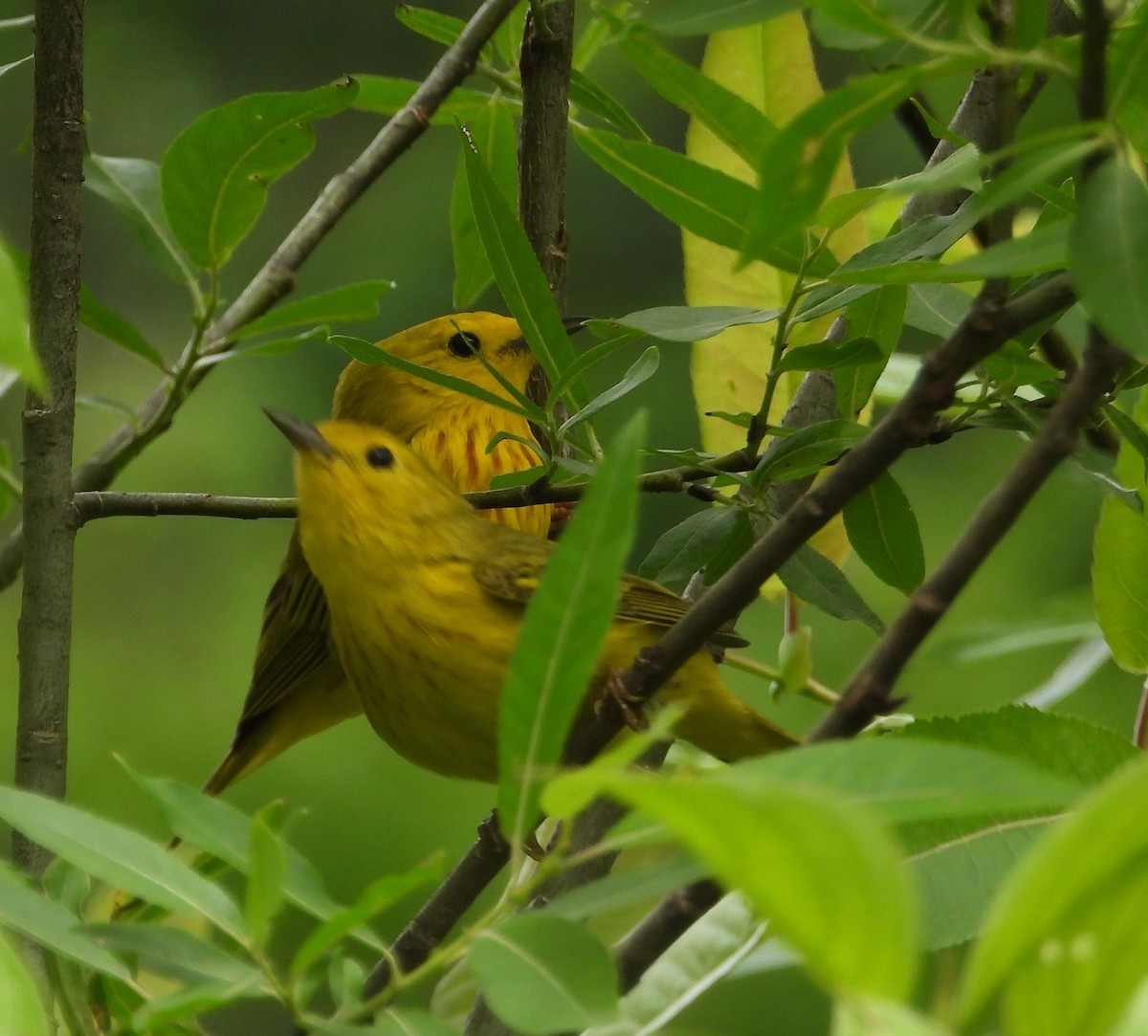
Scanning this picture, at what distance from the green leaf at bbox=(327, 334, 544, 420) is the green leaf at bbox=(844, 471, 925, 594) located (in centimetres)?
30

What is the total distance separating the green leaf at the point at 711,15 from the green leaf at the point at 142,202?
903 millimetres

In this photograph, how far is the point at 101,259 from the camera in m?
9.71

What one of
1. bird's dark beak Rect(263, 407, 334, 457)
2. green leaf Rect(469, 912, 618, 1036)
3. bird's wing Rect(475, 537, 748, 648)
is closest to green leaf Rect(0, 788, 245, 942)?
green leaf Rect(469, 912, 618, 1036)

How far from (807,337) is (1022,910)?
1.46m

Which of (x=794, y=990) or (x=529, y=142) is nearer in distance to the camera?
(x=529, y=142)

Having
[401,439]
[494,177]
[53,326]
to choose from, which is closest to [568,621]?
[53,326]

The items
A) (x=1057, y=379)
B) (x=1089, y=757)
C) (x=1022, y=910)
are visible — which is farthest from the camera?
(x=1057, y=379)

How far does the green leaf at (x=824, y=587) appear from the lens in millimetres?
1294

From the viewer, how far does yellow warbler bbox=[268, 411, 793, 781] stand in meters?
1.76

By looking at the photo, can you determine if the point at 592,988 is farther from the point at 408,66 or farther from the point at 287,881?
the point at 408,66

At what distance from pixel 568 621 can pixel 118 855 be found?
10.7 inches

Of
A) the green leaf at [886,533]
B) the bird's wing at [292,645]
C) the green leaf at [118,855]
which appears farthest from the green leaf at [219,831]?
the bird's wing at [292,645]

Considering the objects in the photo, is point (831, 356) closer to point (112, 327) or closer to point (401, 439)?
point (112, 327)

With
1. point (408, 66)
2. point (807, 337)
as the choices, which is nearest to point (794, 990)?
point (807, 337)
